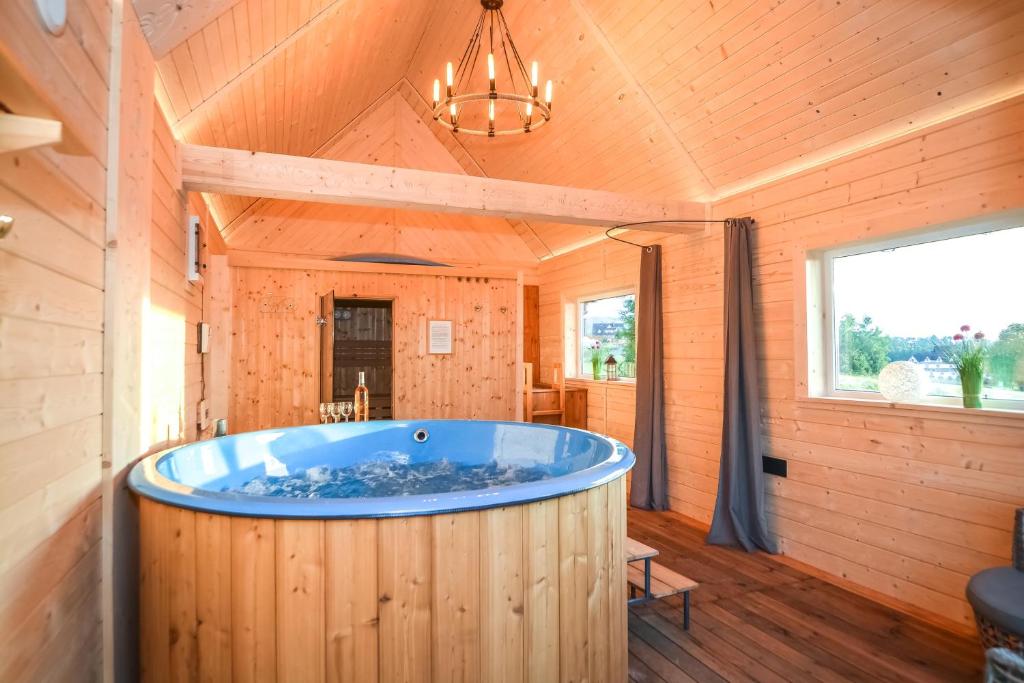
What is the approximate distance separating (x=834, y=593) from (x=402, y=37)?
498cm

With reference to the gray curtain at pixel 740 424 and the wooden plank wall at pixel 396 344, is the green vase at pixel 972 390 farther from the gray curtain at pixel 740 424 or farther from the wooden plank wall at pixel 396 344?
the wooden plank wall at pixel 396 344

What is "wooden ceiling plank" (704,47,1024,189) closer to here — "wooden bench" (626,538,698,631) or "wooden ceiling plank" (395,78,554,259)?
"wooden bench" (626,538,698,631)

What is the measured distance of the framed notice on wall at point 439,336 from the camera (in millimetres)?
5367

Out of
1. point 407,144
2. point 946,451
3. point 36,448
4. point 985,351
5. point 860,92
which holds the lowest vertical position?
point 946,451

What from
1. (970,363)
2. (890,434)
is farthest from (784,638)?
(970,363)

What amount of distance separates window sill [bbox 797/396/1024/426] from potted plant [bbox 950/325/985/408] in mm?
56

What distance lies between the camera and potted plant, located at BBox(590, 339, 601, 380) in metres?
5.70

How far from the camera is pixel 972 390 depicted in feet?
8.18

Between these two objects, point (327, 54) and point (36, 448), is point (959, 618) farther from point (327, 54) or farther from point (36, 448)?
point (327, 54)

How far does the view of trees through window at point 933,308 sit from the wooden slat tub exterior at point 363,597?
2.26 meters

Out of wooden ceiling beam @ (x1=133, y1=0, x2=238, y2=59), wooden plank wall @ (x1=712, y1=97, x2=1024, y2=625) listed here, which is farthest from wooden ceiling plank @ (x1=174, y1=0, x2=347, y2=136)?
wooden plank wall @ (x1=712, y1=97, x2=1024, y2=625)

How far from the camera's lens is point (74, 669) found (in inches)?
55.0

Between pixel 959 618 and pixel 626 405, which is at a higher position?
pixel 626 405

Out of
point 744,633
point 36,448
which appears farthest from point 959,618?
point 36,448
